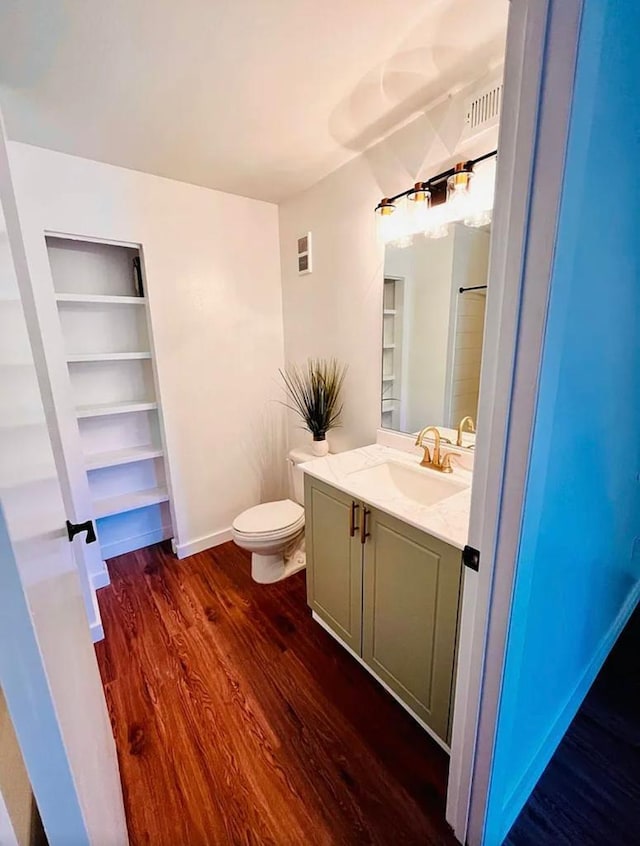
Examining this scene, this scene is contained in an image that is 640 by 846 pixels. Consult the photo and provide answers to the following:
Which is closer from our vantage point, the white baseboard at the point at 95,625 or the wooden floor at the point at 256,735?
the wooden floor at the point at 256,735

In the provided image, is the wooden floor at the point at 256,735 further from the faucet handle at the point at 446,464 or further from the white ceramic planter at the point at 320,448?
the faucet handle at the point at 446,464

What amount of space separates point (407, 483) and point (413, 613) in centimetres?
59

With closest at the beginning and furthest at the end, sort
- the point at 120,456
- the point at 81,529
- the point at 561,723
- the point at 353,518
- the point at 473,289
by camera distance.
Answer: the point at 81,529 → the point at 561,723 → the point at 353,518 → the point at 473,289 → the point at 120,456

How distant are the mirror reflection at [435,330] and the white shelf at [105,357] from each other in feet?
4.86

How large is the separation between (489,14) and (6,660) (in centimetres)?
190

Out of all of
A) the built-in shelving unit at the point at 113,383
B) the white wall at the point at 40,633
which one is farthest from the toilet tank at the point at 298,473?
the white wall at the point at 40,633

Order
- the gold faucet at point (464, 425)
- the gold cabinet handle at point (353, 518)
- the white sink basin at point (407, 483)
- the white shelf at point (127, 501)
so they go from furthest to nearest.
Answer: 1. the white shelf at point (127, 501)
2. the gold faucet at point (464, 425)
3. the white sink basin at point (407, 483)
4. the gold cabinet handle at point (353, 518)

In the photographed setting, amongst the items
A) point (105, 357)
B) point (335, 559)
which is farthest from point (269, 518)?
point (105, 357)

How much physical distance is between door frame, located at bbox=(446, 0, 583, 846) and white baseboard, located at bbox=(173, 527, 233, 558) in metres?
2.03

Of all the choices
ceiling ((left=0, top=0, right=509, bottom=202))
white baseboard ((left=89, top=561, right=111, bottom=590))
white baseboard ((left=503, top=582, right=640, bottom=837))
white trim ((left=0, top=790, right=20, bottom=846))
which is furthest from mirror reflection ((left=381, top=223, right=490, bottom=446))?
white baseboard ((left=89, top=561, right=111, bottom=590))

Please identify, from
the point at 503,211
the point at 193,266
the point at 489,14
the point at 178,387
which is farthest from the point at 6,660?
the point at 193,266

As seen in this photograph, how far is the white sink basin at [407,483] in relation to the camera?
1533 millimetres

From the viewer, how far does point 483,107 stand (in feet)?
4.50

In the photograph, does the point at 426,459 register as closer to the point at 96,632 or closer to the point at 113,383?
the point at 96,632
